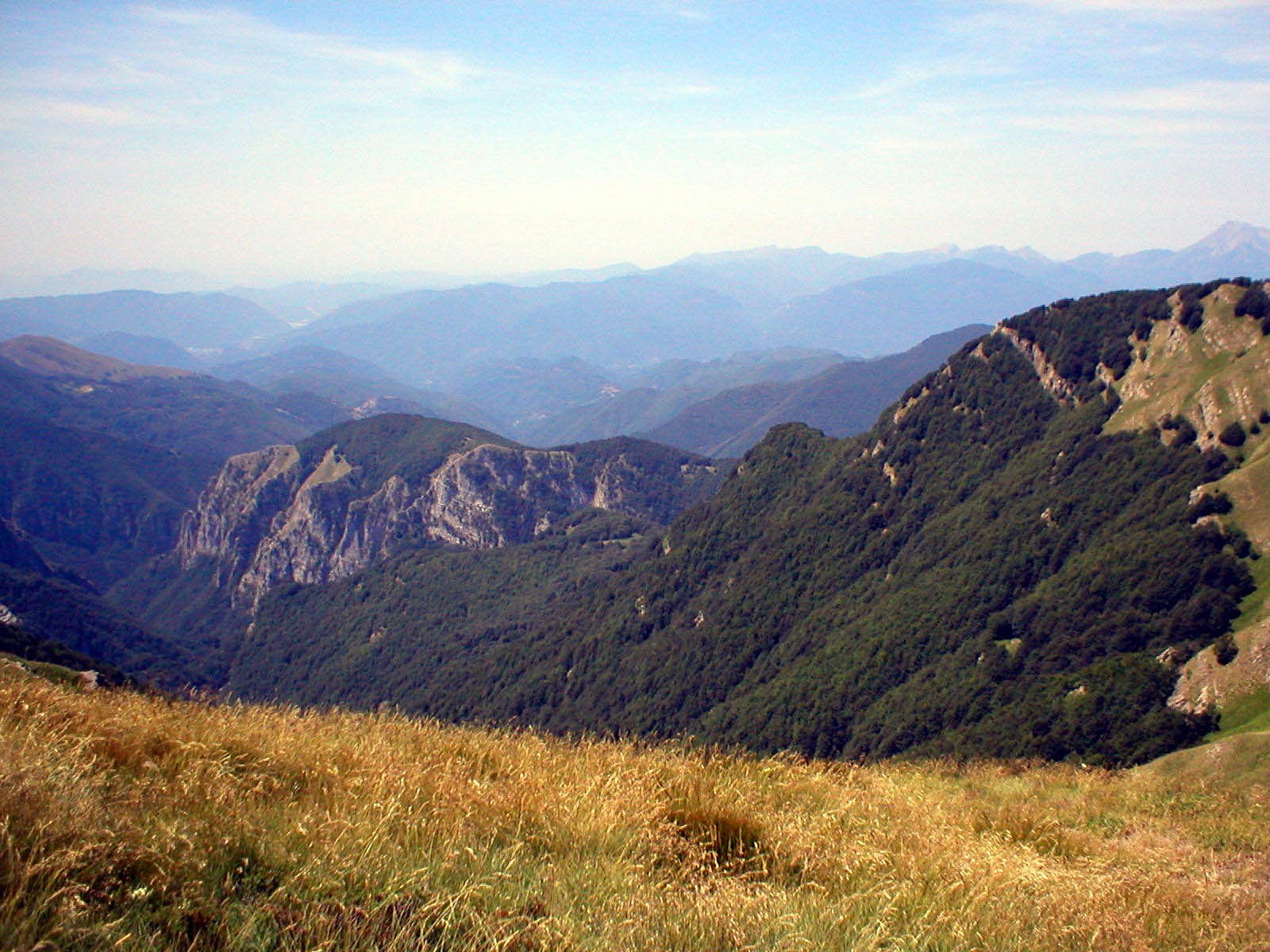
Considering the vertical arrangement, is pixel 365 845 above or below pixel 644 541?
above

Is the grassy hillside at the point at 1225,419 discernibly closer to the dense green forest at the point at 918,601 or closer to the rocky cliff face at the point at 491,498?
the dense green forest at the point at 918,601

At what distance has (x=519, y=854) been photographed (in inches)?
186

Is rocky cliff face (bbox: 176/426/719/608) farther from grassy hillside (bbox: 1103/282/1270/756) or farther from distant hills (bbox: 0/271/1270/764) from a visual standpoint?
grassy hillside (bbox: 1103/282/1270/756)

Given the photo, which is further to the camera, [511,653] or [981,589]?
[511,653]

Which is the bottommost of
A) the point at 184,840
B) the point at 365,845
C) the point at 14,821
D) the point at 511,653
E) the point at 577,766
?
the point at 511,653

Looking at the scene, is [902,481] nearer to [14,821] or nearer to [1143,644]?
[1143,644]

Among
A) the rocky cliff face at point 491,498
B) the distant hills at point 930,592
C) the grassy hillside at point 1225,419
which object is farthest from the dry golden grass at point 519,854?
the rocky cliff face at point 491,498

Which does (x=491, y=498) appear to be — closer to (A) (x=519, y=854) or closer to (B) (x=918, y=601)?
(B) (x=918, y=601)

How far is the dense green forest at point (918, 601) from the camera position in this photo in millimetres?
43875

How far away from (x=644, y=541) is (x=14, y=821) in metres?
153

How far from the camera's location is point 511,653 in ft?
366

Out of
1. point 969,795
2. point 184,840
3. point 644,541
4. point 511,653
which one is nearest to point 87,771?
point 184,840

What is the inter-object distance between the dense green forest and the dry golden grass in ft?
40.9

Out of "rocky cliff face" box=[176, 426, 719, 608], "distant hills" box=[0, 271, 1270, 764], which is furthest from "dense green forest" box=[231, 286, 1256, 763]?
"rocky cliff face" box=[176, 426, 719, 608]
